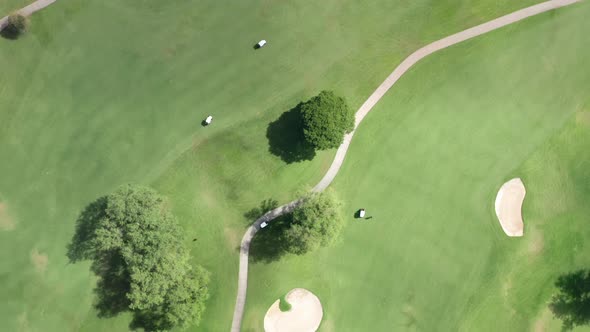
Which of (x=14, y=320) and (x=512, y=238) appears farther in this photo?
(x=512, y=238)

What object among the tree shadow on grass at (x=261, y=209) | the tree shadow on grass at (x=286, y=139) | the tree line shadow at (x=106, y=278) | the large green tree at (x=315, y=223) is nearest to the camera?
the large green tree at (x=315, y=223)

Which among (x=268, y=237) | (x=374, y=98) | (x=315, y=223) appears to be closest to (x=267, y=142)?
(x=268, y=237)

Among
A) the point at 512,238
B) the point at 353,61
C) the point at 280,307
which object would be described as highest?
the point at 353,61

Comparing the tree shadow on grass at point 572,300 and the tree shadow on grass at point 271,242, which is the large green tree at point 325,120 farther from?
the tree shadow on grass at point 572,300

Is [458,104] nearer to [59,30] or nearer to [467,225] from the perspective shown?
[467,225]

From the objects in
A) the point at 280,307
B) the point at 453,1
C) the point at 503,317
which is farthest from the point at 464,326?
the point at 453,1

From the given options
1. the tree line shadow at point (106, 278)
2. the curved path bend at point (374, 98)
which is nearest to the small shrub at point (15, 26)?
the tree line shadow at point (106, 278)

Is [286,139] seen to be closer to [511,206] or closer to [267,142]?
[267,142]
